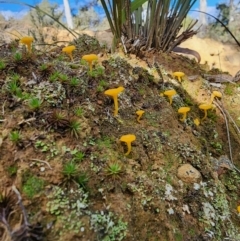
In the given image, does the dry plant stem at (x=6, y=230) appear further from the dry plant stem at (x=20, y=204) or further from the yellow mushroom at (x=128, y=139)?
the yellow mushroom at (x=128, y=139)

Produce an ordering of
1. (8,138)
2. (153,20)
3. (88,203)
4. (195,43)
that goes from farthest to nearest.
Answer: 1. (195,43)
2. (153,20)
3. (8,138)
4. (88,203)

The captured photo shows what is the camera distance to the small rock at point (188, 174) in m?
1.93

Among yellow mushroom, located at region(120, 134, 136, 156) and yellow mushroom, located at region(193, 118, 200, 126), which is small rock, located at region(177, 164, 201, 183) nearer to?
yellow mushroom, located at region(120, 134, 136, 156)

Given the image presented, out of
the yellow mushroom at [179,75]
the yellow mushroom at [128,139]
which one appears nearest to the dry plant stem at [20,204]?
the yellow mushroom at [128,139]

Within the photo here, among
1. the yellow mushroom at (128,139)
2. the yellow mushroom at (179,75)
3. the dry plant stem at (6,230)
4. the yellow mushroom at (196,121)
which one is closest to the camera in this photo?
the dry plant stem at (6,230)

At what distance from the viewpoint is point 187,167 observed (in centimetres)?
199

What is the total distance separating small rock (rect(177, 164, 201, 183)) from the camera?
1.93 meters

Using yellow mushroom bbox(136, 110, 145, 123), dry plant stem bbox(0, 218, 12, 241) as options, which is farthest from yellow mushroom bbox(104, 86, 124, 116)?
dry plant stem bbox(0, 218, 12, 241)

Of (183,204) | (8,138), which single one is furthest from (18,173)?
(183,204)

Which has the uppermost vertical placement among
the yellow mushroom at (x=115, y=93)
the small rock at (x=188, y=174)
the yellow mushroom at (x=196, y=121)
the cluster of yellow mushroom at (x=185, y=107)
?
the yellow mushroom at (x=115, y=93)

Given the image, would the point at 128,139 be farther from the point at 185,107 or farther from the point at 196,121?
the point at 196,121

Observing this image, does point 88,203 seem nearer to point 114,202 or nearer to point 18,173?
point 114,202

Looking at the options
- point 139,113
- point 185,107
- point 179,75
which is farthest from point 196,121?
point 139,113

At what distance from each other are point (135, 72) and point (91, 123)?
1.02 meters
